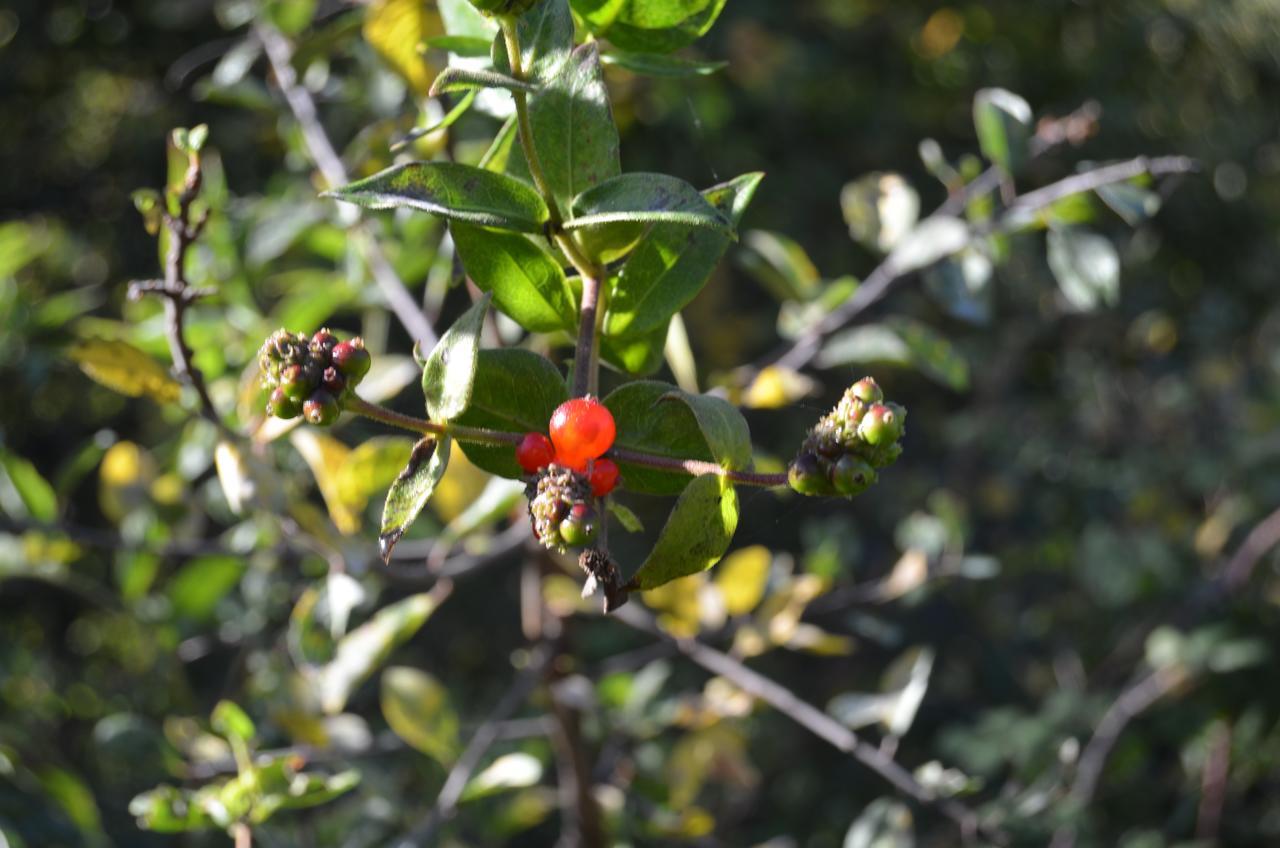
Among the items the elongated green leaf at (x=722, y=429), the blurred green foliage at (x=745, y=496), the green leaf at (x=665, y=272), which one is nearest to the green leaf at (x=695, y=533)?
the elongated green leaf at (x=722, y=429)

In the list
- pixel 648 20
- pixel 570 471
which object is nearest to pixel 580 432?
pixel 570 471

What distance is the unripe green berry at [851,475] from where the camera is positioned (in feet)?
1.49

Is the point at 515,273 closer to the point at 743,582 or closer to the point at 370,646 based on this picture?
the point at 370,646

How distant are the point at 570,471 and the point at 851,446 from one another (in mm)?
111

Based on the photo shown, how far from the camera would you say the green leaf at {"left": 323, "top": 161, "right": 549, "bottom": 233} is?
1.65 feet

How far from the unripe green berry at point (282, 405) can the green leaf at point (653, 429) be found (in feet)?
0.45

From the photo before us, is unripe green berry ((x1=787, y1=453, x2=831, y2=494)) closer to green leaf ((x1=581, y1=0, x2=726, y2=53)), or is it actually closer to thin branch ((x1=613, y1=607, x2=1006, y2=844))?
green leaf ((x1=581, y1=0, x2=726, y2=53))

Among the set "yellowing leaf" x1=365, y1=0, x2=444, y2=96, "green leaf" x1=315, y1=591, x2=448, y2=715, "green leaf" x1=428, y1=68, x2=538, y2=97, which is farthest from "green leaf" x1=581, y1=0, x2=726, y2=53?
"green leaf" x1=315, y1=591, x2=448, y2=715

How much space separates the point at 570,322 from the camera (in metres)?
0.59

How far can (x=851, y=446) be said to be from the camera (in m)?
0.46

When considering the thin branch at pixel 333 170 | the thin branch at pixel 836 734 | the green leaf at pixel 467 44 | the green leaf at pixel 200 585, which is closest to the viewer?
the green leaf at pixel 467 44

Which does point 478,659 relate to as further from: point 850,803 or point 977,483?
point 977,483

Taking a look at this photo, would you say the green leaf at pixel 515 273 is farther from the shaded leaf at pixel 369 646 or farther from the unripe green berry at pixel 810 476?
the shaded leaf at pixel 369 646

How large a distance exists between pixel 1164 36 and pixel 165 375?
8.70 feet
